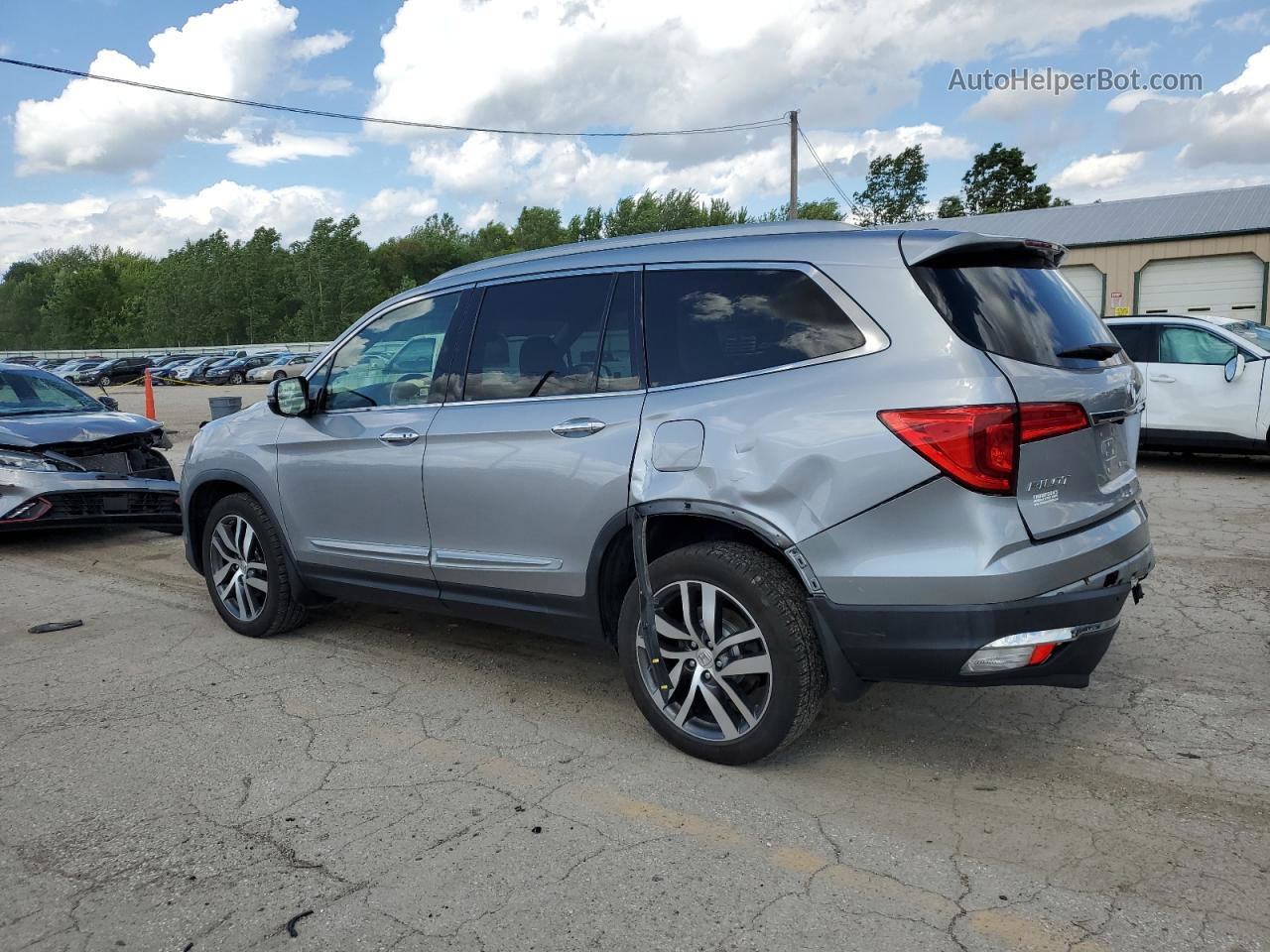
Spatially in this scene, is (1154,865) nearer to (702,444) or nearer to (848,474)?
(848,474)

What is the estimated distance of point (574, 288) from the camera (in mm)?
4137

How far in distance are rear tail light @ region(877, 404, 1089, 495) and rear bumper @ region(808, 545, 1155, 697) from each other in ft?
1.26

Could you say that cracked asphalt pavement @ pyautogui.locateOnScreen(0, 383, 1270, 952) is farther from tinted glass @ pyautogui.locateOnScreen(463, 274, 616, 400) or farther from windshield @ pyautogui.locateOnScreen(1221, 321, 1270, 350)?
windshield @ pyautogui.locateOnScreen(1221, 321, 1270, 350)

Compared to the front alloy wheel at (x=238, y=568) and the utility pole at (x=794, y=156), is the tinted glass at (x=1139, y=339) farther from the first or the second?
the utility pole at (x=794, y=156)

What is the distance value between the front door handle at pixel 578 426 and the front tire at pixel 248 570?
208 cm

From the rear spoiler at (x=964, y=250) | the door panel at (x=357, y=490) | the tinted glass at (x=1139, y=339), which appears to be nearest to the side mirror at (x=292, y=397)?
the door panel at (x=357, y=490)

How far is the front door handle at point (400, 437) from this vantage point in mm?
4453

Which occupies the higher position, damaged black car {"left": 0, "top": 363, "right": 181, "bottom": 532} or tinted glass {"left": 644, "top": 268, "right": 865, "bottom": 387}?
tinted glass {"left": 644, "top": 268, "right": 865, "bottom": 387}

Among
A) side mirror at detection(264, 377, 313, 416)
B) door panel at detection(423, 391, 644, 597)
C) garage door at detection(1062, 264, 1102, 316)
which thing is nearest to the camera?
door panel at detection(423, 391, 644, 597)

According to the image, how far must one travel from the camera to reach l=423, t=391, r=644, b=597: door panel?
375cm

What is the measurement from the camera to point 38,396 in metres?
8.83

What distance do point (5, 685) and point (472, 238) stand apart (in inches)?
4577

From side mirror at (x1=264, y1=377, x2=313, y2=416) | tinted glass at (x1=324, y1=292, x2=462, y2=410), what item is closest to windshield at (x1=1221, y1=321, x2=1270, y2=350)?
tinted glass at (x1=324, y1=292, x2=462, y2=410)

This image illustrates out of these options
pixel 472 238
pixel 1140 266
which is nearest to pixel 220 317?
pixel 472 238
